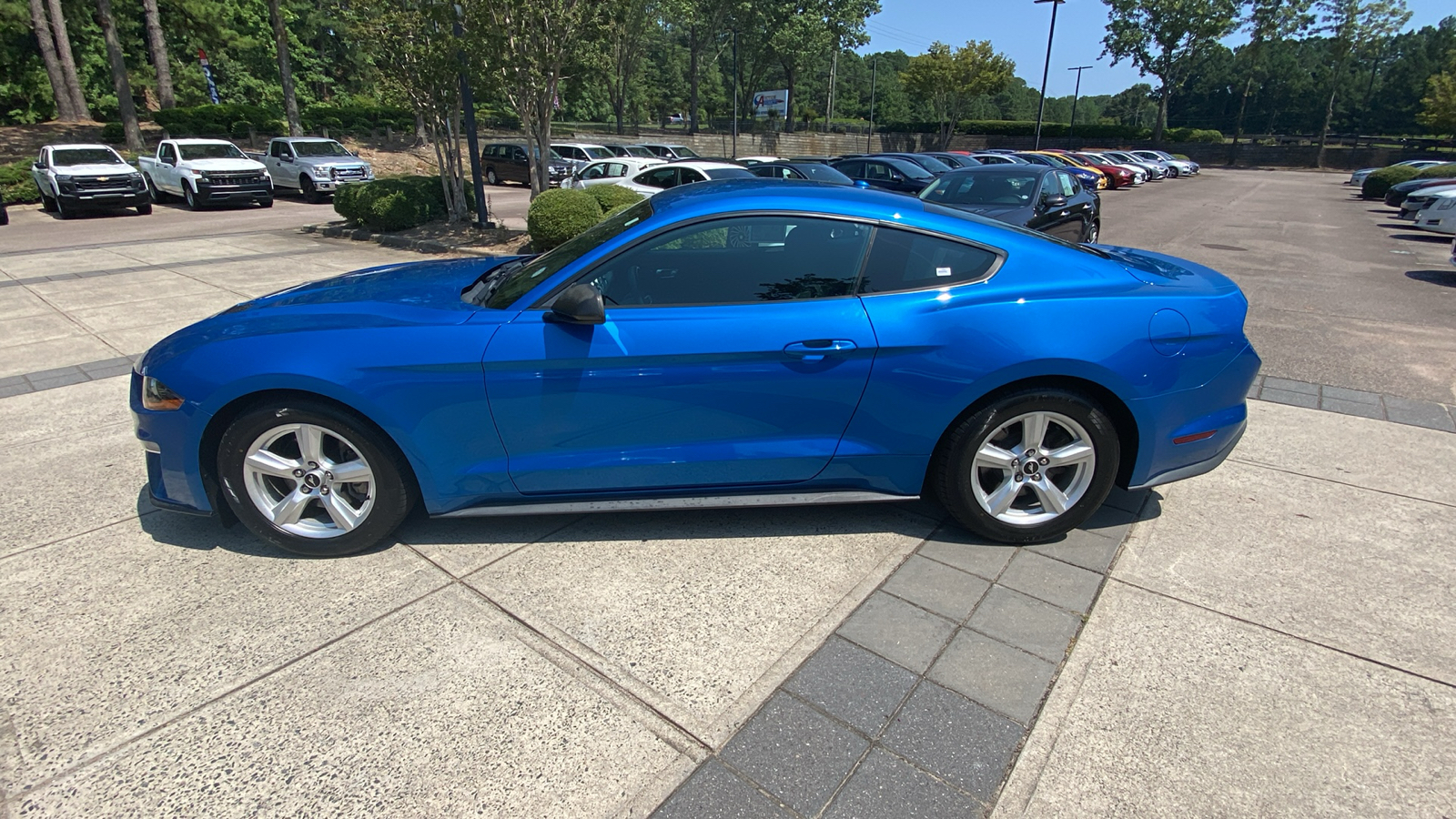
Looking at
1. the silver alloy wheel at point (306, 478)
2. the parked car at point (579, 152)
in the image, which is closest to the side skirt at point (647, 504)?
the silver alloy wheel at point (306, 478)

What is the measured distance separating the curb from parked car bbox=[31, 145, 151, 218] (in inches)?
213

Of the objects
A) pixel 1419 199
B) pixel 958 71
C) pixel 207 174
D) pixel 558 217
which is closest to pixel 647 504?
pixel 558 217

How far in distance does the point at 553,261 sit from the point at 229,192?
62.8 ft

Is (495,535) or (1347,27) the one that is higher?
(1347,27)

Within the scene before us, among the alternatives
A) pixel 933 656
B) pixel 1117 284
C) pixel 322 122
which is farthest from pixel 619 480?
pixel 322 122

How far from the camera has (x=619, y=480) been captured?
10.3 ft

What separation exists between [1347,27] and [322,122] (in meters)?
71.9

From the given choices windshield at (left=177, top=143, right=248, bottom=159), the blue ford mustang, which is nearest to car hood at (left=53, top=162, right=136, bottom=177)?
windshield at (left=177, top=143, right=248, bottom=159)

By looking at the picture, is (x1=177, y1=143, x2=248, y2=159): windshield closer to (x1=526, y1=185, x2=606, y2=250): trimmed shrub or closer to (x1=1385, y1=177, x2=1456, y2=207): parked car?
(x1=526, y1=185, x2=606, y2=250): trimmed shrub

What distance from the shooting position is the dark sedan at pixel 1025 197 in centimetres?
1010

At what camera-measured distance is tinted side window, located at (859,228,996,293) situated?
3.11 m

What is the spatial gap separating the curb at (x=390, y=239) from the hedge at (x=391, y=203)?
0.26m

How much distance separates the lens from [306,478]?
123 inches

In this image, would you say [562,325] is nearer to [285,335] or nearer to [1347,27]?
[285,335]
